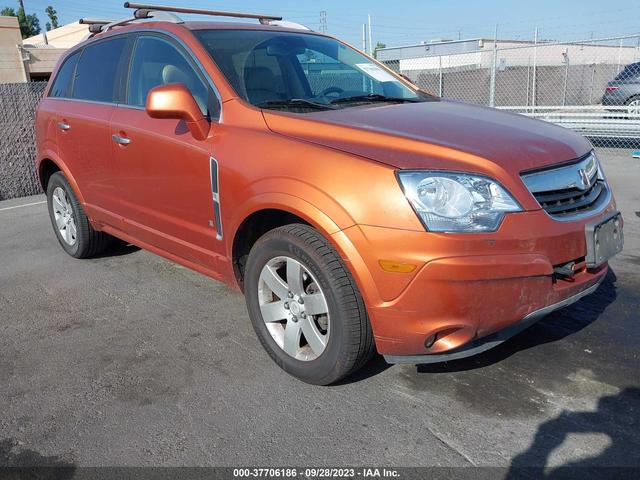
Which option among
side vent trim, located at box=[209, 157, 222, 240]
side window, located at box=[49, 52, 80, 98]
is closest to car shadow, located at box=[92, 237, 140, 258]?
side window, located at box=[49, 52, 80, 98]

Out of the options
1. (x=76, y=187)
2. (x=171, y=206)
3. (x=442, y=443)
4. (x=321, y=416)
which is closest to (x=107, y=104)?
(x=76, y=187)

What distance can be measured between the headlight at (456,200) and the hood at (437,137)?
0.06 m

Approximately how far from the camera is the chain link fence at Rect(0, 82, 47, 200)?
28.6ft

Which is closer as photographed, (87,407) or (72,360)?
(87,407)

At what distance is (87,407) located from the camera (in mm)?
2924

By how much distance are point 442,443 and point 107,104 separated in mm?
3327

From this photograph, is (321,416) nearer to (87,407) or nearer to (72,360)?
(87,407)

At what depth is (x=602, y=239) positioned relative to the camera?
286 cm

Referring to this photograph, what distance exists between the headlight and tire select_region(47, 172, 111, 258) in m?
3.48

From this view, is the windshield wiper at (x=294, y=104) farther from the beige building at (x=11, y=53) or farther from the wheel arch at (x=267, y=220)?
the beige building at (x=11, y=53)

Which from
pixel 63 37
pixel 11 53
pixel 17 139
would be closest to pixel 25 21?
pixel 63 37

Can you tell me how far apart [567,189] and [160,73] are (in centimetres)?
259

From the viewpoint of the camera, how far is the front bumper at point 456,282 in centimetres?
244

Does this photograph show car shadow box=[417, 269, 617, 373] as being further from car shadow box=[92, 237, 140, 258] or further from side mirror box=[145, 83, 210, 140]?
car shadow box=[92, 237, 140, 258]
